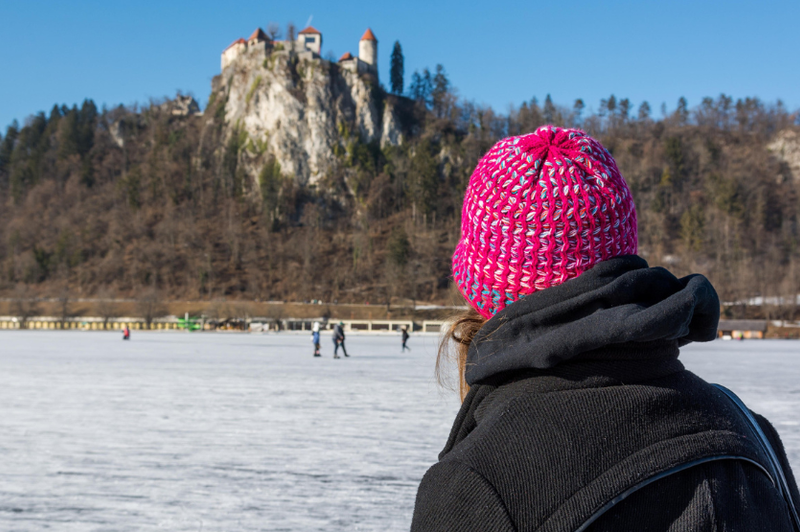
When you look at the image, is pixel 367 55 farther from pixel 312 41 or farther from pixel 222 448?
pixel 222 448

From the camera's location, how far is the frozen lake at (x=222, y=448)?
15.0ft

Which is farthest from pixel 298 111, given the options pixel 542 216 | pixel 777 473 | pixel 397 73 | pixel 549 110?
pixel 777 473

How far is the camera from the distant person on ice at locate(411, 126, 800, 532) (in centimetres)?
98

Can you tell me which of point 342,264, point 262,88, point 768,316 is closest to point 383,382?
point 768,316

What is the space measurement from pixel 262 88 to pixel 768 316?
80338 millimetres

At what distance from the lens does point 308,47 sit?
105250 mm

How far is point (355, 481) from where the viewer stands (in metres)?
5.41

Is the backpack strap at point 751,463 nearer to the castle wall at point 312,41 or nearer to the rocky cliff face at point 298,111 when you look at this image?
the rocky cliff face at point 298,111

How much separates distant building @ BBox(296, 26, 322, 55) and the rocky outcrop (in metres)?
88.2

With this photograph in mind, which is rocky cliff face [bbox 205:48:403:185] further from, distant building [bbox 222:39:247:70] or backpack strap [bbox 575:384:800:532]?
backpack strap [bbox 575:384:800:532]

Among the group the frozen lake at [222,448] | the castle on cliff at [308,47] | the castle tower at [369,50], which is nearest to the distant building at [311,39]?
the castle on cliff at [308,47]

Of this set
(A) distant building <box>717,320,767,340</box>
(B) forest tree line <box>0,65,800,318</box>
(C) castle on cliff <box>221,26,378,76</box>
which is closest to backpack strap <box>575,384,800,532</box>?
(A) distant building <box>717,320,767,340</box>

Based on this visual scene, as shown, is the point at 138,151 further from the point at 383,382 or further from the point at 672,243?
the point at 383,382

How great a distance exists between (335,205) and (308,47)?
2943 centimetres
